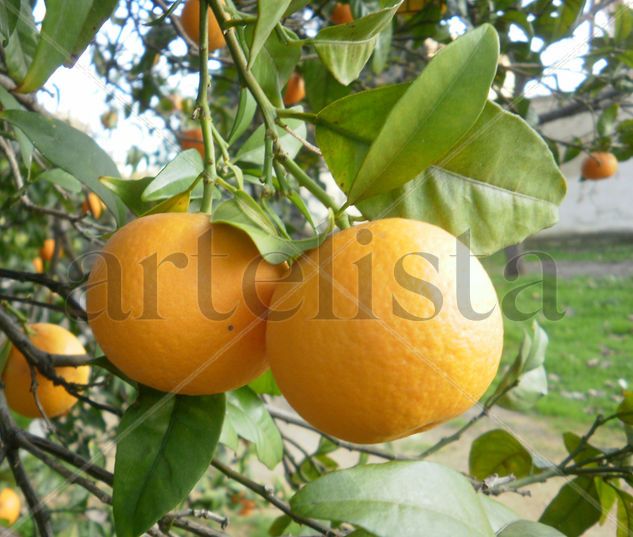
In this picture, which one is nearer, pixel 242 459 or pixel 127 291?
pixel 127 291

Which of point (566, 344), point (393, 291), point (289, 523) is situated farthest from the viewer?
point (566, 344)

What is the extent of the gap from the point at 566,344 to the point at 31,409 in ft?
10.00

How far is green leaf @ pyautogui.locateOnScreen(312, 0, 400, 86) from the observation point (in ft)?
1.56

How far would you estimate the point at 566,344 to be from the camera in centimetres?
338

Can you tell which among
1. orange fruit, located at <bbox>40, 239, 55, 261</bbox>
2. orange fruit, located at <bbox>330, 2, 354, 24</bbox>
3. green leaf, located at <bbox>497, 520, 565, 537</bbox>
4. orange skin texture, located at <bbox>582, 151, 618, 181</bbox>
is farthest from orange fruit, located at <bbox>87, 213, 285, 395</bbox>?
orange skin texture, located at <bbox>582, 151, 618, 181</bbox>

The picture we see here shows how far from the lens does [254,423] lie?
0.76 metres

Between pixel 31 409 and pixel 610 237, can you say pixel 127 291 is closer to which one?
pixel 31 409

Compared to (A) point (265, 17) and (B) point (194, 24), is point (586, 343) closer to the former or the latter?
(B) point (194, 24)

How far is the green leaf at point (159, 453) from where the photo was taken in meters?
0.49

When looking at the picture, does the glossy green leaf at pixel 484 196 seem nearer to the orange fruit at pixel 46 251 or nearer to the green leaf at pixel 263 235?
the green leaf at pixel 263 235

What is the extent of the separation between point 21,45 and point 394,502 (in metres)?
0.60

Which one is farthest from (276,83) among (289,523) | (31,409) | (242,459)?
(242,459)

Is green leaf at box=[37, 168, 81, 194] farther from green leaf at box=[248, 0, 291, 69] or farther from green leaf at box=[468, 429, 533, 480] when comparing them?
green leaf at box=[468, 429, 533, 480]

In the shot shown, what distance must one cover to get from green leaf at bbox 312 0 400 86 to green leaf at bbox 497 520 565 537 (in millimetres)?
365
